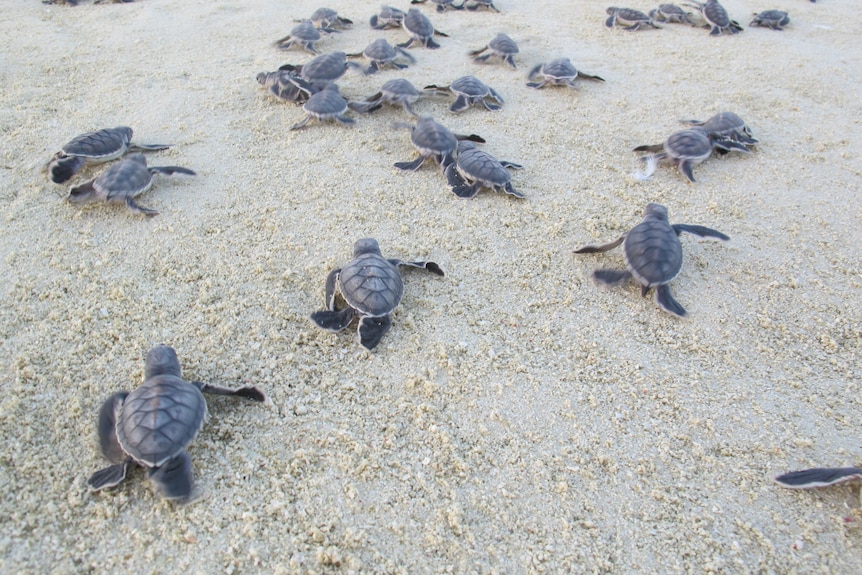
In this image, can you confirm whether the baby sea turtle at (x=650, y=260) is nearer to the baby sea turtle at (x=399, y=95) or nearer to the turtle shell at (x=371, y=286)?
the turtle shell at (x=371, y=286)

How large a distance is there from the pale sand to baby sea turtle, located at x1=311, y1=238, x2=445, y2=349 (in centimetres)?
11

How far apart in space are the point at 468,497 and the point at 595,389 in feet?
2.38

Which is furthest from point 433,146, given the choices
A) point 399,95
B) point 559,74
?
point 559,74

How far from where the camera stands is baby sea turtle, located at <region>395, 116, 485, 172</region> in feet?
11.3

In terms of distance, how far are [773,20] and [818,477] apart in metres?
6.35

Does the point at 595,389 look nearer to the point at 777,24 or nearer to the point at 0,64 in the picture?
the point at 0,64

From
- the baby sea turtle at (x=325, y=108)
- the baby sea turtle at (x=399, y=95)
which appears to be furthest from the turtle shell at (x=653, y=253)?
the baby sea turtle at (x=325, y=108)

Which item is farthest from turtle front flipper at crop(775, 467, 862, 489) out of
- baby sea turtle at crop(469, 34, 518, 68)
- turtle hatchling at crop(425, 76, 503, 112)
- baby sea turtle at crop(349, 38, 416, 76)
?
baby sea turtle at crop(349, 38, 416, 76)

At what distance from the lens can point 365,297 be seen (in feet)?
7.51

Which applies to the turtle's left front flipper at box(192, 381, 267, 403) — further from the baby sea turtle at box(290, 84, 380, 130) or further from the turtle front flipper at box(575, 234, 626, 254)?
the baby sea turtle at box(290, 84, 380, 130)

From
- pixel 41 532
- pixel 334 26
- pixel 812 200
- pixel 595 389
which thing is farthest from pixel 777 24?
pixel 41 532

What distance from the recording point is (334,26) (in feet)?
19.7

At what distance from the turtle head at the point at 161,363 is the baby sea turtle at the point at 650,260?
1.94 meters

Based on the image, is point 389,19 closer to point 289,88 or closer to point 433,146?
point 289,88
